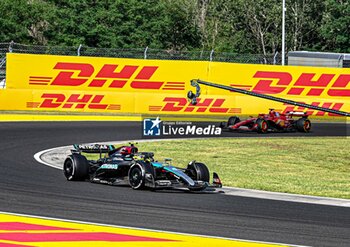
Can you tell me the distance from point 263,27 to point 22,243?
168ft

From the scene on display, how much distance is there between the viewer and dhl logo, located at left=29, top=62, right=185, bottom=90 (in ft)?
98.5

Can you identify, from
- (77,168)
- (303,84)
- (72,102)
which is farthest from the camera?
(303,84)

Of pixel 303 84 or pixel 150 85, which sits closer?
pixel 150 85

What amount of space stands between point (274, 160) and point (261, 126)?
6.66 meters

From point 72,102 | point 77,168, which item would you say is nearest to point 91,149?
point 77,168

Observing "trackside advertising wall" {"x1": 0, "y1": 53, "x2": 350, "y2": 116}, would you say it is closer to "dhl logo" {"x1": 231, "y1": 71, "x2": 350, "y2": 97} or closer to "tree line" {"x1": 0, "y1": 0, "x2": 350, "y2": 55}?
"dhl logo" {"x1": 231, "y1": 71, "x2": 350, "y2": 97}

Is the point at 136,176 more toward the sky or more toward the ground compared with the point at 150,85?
more toward the ground

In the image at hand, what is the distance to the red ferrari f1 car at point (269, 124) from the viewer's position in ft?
86.5

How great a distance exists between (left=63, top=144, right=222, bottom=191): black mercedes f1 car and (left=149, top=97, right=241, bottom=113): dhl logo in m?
14.9

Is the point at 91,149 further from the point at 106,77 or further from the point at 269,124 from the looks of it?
the point at 106,77

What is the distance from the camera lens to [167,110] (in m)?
30.2

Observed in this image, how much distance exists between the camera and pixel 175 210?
38.7 feet

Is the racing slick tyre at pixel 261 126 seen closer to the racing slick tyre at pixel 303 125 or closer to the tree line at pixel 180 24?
the racing slick tyre at pixel 303 125

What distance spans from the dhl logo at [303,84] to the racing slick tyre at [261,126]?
187 inches
